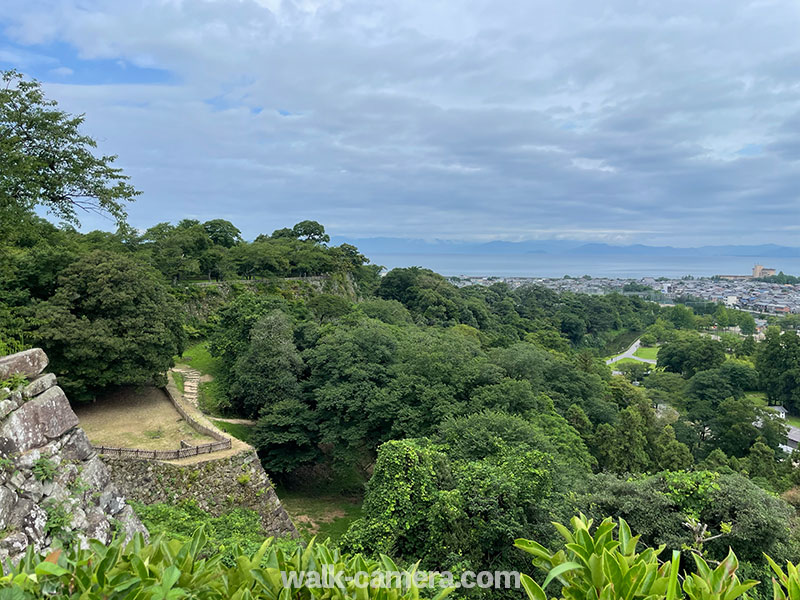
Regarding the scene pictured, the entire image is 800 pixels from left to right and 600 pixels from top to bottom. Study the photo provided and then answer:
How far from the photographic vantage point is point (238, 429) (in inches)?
523

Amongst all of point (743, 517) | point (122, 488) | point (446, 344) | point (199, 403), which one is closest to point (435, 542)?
point (743, 517)

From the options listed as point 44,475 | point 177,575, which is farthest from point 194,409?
point 177,575

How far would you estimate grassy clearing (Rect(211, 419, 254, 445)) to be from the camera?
41.9 feet

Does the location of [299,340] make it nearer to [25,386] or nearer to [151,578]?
[25,386]

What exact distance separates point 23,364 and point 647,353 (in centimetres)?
5899

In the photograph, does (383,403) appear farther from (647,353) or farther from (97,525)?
(647,353)

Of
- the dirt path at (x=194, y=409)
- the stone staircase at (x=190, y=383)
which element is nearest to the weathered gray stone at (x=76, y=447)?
the dirt path at (x=194, y=409)

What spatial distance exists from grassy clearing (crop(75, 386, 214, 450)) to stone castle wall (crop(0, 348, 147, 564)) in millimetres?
4112

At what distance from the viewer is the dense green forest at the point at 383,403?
22.7 ft

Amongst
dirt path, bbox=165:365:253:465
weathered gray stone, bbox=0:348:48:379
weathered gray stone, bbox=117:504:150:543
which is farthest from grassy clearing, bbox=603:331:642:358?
weathered gray stone, bbox=0:348:48:379

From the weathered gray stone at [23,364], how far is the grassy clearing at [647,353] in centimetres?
5589

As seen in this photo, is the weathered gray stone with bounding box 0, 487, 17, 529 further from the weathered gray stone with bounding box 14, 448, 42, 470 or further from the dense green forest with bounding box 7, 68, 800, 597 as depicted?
the dense green forest with bounding box 7, 68, 800, 597

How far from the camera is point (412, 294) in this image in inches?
1550

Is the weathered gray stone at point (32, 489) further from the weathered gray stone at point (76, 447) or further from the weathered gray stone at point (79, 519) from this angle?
the weathered gray stone at point (76, 447)
